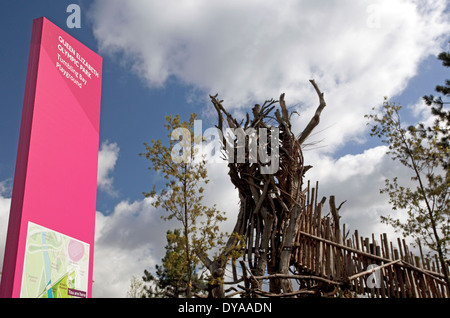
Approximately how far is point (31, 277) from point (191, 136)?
236 cm

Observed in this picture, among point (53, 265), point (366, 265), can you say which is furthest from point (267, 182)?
point (53, 265)

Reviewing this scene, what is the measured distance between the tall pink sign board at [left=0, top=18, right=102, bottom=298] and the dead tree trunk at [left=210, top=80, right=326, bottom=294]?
7.34 ft

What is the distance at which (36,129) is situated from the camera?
5.09 metres

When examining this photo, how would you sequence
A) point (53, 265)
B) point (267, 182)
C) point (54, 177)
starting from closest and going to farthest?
point (53, 265) < point (54, 177) < point (267, 182)

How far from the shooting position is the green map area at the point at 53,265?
15.5 feet

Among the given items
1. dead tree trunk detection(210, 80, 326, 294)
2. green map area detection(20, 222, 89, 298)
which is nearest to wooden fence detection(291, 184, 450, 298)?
dead tree trunk detection(210, 80, 326, 294)

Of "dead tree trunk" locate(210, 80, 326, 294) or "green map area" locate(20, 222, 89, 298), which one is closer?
"green map area" locate(20, 222, 89, 298)

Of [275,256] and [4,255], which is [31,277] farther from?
[275,256]

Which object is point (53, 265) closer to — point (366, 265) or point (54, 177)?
point (54, 177)

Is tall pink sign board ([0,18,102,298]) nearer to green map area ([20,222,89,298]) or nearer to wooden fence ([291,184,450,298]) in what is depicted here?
green map area ([20,222,89,298])

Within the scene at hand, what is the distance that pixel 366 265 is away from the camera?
6707 millimetres

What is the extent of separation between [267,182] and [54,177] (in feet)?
10.7

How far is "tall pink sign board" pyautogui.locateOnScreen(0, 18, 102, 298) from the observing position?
472 cm

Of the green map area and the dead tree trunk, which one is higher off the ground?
the dead tree trunk
